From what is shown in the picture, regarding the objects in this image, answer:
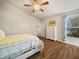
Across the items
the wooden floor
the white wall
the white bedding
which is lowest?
the wooden floor

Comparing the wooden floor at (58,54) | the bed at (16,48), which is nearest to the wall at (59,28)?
the wooden floor at (58,54)

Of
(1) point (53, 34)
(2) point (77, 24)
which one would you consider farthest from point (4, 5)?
(2) point (77, 24)

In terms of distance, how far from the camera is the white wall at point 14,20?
12.3ft

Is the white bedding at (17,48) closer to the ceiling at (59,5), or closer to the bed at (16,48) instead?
the bed at (16,48)

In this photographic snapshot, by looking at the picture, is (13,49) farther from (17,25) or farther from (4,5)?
(4,5)

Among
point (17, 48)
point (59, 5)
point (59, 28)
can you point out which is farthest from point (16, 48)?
point (59, 28)

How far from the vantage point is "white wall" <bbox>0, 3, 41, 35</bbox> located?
375cm

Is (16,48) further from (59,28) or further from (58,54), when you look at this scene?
(59,28)

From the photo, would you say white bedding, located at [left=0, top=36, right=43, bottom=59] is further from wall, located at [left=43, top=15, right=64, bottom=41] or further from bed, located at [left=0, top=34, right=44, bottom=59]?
wall, located at [left=43, top=15, right=64, bottom=41]

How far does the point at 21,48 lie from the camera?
179cm

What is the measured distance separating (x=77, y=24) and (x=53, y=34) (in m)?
3.29

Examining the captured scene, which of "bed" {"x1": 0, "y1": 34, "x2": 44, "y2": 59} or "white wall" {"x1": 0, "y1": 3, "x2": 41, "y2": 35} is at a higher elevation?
"white wall" {"x1": 0, "y1": 3, "x2": 41, "y2": 35}

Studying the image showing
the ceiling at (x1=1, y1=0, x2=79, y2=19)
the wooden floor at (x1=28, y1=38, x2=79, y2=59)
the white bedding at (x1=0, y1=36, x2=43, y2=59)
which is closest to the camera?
the white bedding at (x1=0, y1=36, x2=43, y2=59)

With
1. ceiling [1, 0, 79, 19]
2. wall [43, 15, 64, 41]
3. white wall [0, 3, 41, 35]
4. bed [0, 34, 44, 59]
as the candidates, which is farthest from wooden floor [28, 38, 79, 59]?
white wall [0, 3, 41, 35]
